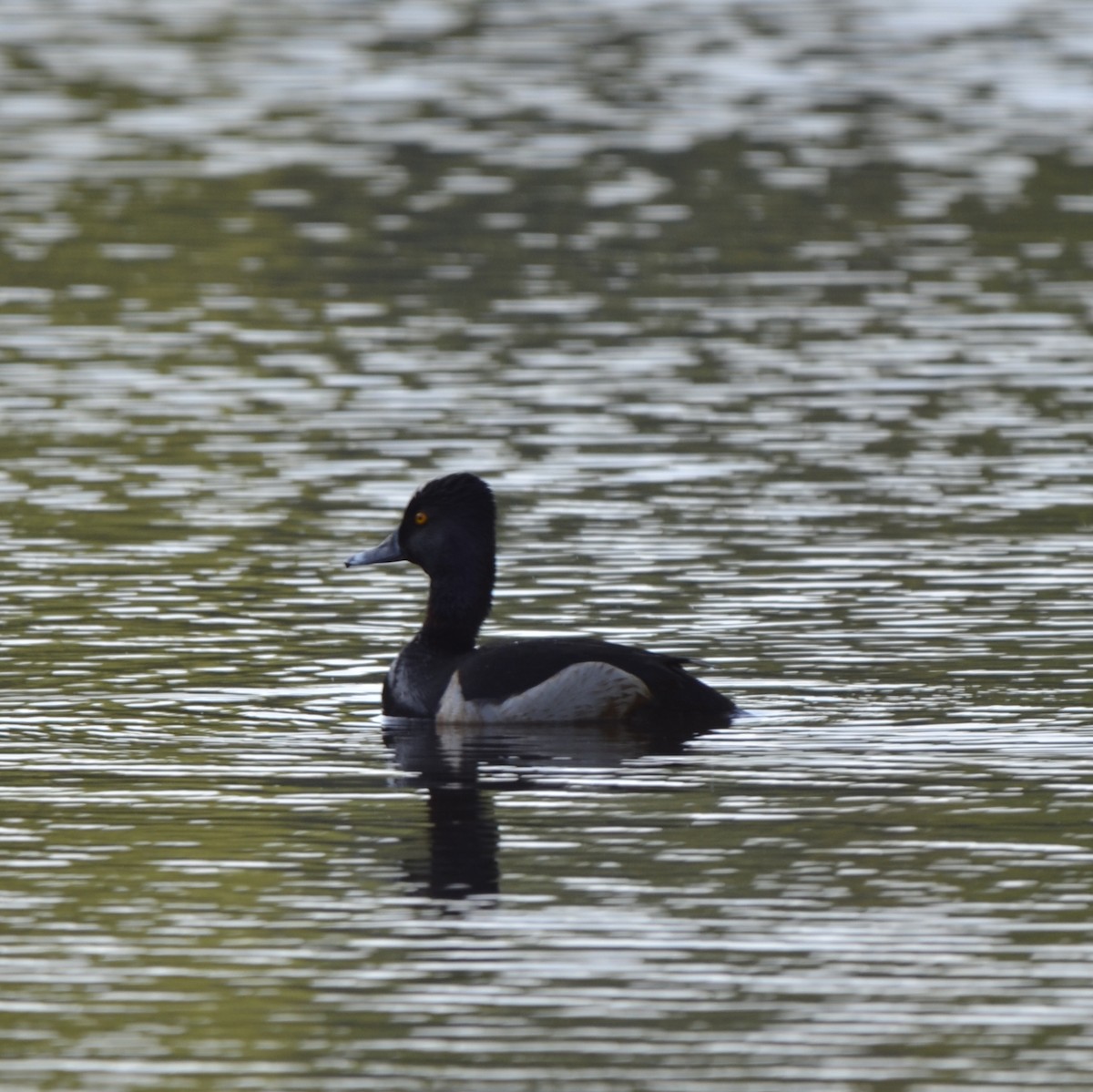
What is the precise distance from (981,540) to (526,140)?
66.5 ft

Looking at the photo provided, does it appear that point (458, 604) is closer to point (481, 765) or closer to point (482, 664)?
point (482, 664)

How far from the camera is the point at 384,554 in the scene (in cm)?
1550

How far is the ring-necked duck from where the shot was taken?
559 inches

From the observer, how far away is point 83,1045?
31.2 ft

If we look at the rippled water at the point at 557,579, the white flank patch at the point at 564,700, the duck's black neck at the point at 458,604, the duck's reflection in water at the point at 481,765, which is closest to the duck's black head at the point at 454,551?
the duck's black neck at the point at 458,604

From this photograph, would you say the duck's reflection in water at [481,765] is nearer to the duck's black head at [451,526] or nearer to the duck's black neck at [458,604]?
the duck's black neck at [458,604]

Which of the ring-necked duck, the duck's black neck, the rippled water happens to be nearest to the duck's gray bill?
the ring-necked duck

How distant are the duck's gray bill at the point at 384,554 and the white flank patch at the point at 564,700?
3.68 feet

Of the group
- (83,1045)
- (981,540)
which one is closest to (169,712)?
(83,1045)

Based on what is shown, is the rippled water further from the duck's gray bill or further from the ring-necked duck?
the duck's gray bill

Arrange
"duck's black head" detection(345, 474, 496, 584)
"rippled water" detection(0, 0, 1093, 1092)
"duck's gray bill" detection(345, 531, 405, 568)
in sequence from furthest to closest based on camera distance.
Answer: "duck's gray bill" detection(345, 531, 405, 568) → "duck's black head" detection(345, 474, 496, 584) → "rippled water" detection(0, 0, 1093, 1092)

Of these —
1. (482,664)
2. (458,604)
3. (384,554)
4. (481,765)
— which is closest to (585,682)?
(482,664)

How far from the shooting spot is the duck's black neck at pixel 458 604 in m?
15.2

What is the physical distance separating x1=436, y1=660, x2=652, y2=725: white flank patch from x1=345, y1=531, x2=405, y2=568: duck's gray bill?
112 centimetres
